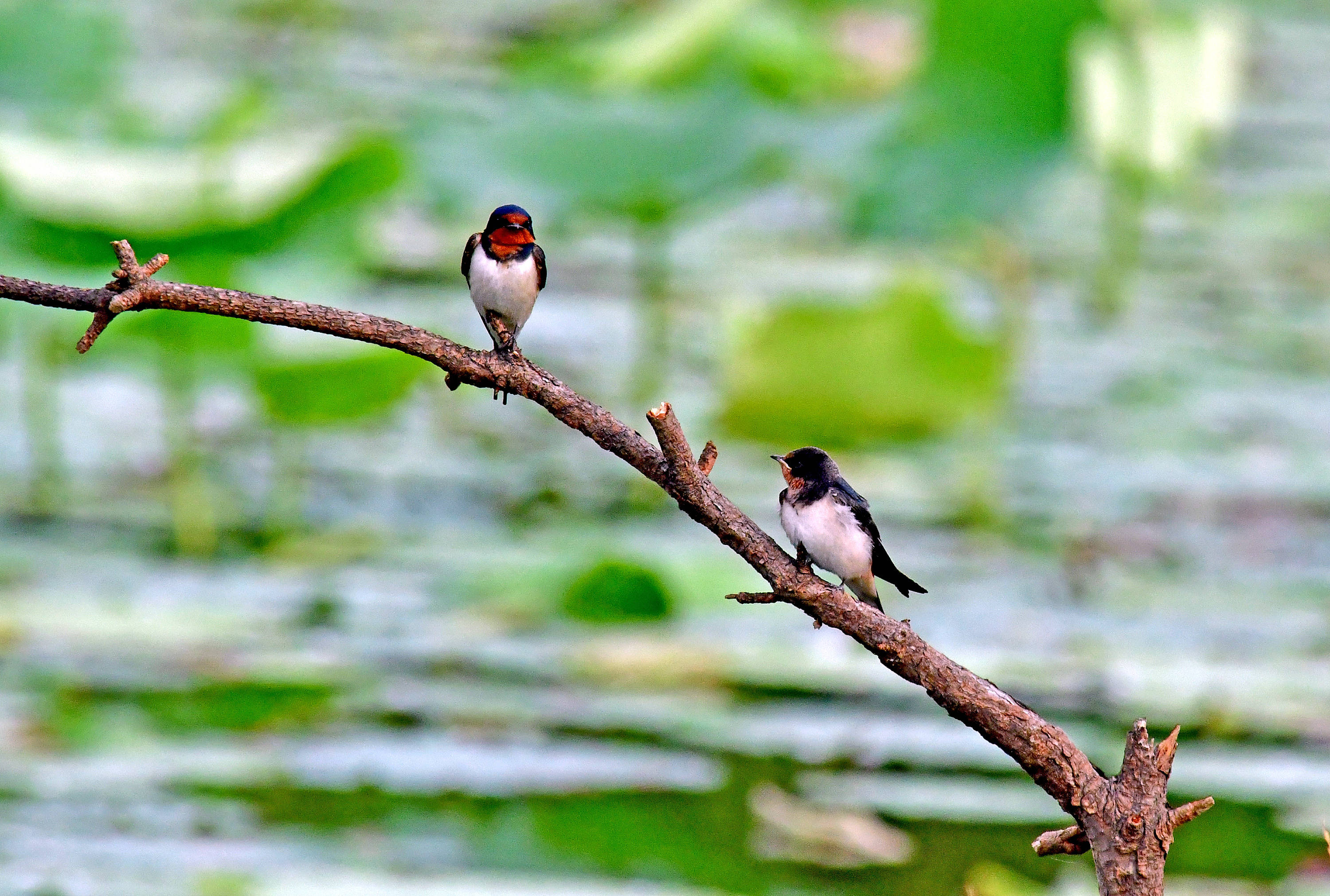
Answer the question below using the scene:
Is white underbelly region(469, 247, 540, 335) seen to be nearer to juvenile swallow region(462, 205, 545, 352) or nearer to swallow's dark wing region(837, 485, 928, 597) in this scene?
juvenile swallow region(462, 205, 545, 352)

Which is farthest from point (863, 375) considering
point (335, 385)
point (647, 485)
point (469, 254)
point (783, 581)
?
point (783, 581)

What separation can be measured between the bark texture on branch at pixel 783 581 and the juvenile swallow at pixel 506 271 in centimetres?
28

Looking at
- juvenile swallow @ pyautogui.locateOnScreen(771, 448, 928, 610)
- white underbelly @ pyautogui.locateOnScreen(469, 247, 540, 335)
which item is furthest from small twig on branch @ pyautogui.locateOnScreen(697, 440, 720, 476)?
white underbelly @ pyautogui.locateOnScreen(469, 247, 540, 335)

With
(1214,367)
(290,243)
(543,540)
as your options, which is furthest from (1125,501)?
(290,243)

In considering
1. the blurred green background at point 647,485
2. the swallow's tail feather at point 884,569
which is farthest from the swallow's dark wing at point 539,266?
the blurred green background at point 647,485

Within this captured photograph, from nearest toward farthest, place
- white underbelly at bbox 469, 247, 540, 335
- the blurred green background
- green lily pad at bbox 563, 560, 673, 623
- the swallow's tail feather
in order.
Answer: the swallow's tail feather, white underbelly at bbox 469, 247, 540, 335, the blurred green background, green lily pad at bbox 563, 560, 673, 623

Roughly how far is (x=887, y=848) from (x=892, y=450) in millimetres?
1821

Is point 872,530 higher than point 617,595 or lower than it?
lower

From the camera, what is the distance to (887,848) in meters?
2.61

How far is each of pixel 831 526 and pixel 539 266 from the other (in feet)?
1.26

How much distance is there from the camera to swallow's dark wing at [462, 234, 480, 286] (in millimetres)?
1661

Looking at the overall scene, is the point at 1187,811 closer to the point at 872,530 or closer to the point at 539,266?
the point at 872,530

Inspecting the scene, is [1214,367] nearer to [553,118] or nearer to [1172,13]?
[1172,13]

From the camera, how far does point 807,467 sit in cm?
151
